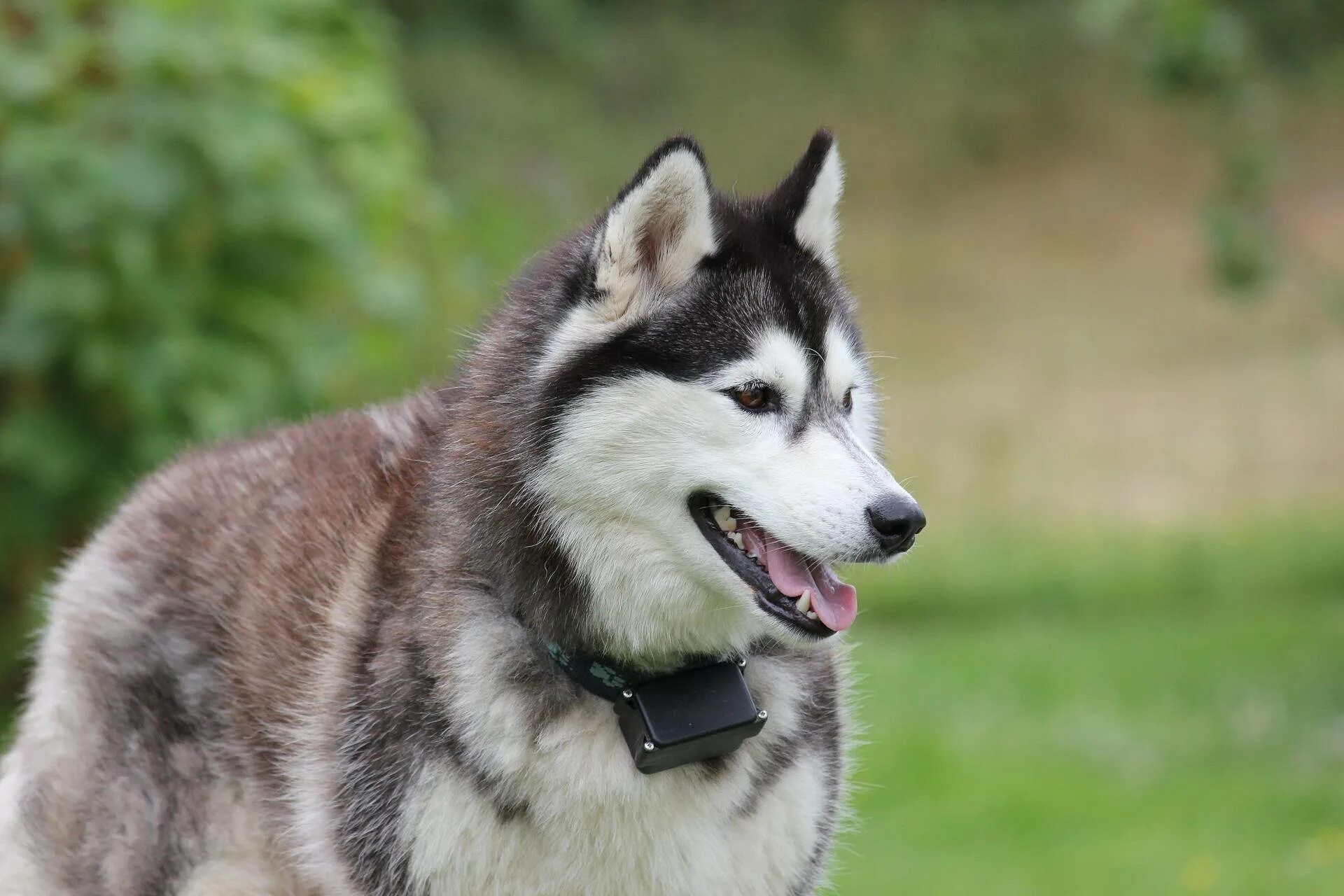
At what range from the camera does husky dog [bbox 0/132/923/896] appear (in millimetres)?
3109

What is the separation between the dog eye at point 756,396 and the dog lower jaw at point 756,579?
0.19 m

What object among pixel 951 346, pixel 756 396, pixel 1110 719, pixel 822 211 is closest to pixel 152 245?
pixel 822 211

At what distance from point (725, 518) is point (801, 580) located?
0.19 m

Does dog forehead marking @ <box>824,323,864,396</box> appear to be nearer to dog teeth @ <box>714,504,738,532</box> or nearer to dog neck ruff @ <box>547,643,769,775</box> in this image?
dog teeth @ <box>714,504,738,532</box>

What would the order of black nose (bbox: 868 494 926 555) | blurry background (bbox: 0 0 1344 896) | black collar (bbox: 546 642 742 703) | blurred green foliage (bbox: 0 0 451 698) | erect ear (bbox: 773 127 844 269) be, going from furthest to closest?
blurry background (bbox: 0 0 1344 896) < blurred green foliage (bbox: 0 0 451 698) < erect ear (bbox: 773 127 844 269) < black collar (bbox: 546 642 742 703) < black nose (bbox: 868 494 926 555)

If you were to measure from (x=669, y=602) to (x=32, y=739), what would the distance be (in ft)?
5.63

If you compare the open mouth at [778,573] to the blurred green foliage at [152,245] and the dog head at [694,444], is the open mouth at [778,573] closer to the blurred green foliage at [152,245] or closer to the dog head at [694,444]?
the dog head at [694,444]

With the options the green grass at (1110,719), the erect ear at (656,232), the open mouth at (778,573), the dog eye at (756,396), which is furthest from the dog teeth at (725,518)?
the green grass at (1110,719)

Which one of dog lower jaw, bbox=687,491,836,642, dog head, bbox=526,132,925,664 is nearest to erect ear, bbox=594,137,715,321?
dog head, bbox=526,132,925,664

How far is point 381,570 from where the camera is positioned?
11.7 ft

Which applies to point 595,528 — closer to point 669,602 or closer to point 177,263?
point 669,602

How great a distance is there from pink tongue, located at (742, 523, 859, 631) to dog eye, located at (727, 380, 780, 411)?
23 centimetres

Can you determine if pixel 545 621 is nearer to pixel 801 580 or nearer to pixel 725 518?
pixel 725 518

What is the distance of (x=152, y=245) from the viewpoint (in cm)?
682
